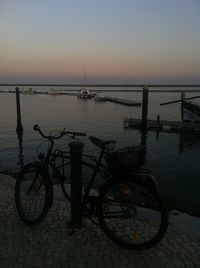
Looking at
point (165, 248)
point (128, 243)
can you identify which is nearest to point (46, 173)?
point (128, 243)

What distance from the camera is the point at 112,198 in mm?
3838

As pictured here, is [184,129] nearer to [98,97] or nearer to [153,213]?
[153,213]

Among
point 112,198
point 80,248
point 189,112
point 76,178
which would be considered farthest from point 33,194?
point 189,112

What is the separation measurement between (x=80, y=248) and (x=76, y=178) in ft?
2.87

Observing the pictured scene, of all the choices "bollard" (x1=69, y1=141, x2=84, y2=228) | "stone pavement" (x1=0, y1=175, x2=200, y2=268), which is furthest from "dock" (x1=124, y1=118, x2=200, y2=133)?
"bollard" (x1=69, y1=141, x2=84, y2=228)

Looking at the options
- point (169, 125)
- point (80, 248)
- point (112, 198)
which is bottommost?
point (169, 125)

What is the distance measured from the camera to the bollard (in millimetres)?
4078

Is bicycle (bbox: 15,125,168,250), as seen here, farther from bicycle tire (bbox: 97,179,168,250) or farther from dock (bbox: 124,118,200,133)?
dock (bbox: 124,118,200,133)

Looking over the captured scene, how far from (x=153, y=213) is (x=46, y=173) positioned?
1.78m

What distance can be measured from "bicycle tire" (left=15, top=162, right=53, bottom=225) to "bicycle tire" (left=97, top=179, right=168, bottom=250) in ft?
2.59

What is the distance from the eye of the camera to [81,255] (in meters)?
3.66

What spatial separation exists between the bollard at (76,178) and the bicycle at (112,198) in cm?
6

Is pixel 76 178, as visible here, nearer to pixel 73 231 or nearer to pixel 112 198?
pixel 112 198

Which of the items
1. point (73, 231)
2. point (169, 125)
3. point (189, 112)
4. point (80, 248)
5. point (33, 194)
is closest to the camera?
point (80, 248)
